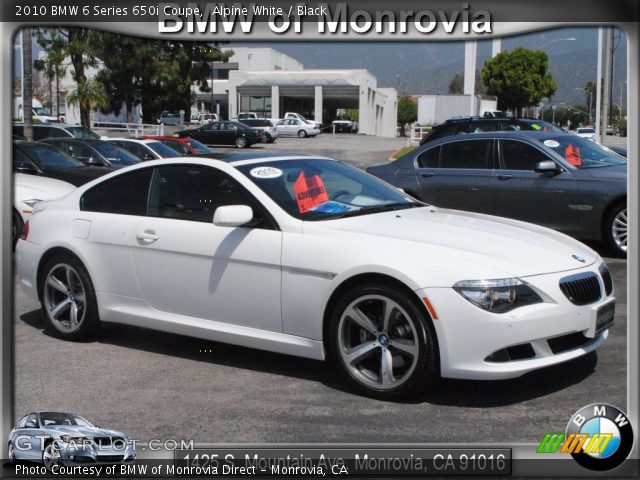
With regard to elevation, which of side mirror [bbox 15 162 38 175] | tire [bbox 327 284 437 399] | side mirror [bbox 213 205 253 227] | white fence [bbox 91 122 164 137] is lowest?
tire [bbox 327 284 437 399]

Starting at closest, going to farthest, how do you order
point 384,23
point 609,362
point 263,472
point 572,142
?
point 263,472 < point 384,23 < point 609,362 < point 572,142

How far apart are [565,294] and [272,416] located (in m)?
1.80

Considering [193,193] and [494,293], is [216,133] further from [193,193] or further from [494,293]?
[494,293]

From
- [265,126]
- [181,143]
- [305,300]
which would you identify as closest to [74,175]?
[265,126]

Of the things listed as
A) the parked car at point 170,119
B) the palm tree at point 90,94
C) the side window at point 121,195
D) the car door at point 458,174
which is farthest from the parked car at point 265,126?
the parked car at point 170,119

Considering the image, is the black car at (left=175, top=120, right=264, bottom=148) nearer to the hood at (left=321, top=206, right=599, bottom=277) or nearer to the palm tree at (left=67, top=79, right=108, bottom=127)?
the palm tree at (left=67, top=79, right=108, bottom=127)

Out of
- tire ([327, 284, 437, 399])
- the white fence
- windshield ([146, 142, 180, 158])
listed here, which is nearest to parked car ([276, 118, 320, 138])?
tire ([327, 284, 437, 399])

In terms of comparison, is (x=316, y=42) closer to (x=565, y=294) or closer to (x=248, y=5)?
(x=248, y=5)

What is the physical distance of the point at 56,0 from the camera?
4.35 metres

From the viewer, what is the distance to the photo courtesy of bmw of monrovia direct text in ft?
12.2

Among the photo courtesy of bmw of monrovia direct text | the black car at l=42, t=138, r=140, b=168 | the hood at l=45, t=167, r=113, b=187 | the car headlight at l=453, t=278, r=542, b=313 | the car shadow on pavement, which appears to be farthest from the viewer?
the black car at l=42, t=138, r=140, b=168

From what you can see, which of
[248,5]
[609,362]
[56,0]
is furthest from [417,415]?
[56,0]

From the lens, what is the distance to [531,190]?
9.43 meters

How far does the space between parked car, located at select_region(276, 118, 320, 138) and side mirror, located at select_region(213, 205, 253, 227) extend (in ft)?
10.6
